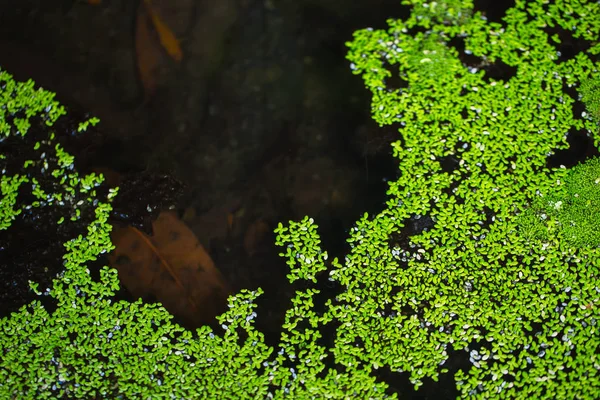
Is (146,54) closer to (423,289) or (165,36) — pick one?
(165,36)

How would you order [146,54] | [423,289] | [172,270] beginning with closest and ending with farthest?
1. [423,289]
2. [172,270]
3. [146,54]

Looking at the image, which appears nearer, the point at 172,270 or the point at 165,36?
the point at 172,270

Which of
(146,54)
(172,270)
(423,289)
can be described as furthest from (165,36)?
(423,289)

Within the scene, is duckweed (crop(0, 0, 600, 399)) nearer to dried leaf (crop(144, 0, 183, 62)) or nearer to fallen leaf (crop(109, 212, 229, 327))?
fallen leaf (crop(109, 212, 229, 327))

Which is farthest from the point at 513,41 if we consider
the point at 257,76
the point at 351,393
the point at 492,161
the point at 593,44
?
the point at 351,393

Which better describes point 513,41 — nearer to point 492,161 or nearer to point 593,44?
point 593,44

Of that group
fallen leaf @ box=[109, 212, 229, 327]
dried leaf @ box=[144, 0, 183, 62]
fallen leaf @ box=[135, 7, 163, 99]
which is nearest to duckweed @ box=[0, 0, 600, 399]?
fallen leaf @ box=[109, 212, 229, 327]

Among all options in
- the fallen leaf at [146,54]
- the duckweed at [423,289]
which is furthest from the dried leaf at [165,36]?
the duckweed at [423,289]

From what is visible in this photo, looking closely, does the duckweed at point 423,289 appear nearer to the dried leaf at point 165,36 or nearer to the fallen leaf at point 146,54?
the fallen leaf at point 146,54
